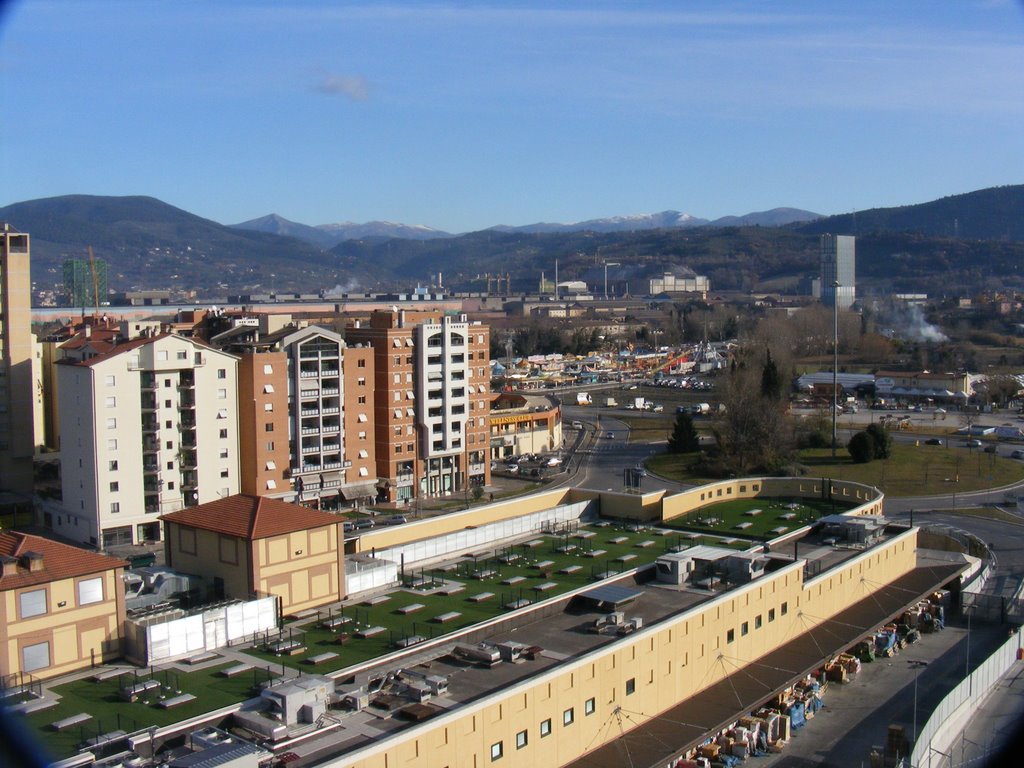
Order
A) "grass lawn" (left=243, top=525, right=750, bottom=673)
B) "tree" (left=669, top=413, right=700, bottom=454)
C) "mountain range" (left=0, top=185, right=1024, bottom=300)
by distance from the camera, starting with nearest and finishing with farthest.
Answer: "grass lawn" (left=243, top=525, right=750, bottom=673), "tree" (left=669, top=413, right=700, bottom=454), "mountain range" (left=0, top=185, right=1024, bottom=300)

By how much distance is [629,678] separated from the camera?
193 inches

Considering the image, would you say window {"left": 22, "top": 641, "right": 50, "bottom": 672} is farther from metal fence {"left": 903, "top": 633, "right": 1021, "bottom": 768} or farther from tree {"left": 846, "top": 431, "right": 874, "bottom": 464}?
tree {"left": 846, "top": 431, "right": 874, "bottom": 464}

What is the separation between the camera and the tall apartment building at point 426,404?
13156mm

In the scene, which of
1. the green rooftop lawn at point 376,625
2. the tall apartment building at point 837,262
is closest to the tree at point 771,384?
the green rooftop lawn at point 376,625

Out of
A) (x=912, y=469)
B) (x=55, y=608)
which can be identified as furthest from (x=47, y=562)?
(x=912, y=469)

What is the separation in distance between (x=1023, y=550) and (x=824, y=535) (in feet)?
13.8

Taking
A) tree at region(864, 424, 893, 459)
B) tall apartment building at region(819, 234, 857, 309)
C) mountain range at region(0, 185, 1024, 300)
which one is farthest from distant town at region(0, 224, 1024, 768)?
mountain range at region(0, 185, 1024, 300)

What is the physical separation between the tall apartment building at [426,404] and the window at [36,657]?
853 cm

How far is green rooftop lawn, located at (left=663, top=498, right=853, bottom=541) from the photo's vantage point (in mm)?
7668

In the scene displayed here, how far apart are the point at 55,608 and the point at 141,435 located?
677cm

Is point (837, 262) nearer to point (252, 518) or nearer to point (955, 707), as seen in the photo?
point (955, 707)

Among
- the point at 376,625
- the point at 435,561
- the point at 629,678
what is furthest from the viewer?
the point at 435,561

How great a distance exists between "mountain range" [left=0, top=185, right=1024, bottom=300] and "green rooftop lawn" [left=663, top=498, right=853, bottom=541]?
46.6m

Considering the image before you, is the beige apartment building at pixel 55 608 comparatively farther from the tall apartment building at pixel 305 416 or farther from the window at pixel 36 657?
the tall apartment building at pixel 305 416
